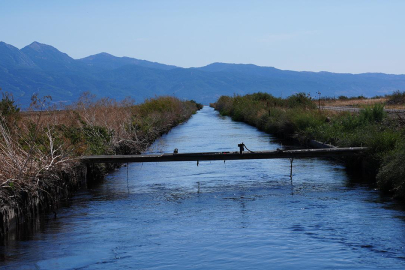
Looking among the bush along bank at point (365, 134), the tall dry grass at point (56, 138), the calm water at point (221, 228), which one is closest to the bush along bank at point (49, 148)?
the tall dry grass at point (56, 138)

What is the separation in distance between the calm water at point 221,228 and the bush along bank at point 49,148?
743mm

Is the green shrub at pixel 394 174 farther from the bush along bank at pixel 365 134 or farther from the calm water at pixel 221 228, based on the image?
the calm water at pixel 221 228

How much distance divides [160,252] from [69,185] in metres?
7.60

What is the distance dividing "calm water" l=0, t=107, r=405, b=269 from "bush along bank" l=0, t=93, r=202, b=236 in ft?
2.44

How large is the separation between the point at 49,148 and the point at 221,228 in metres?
6.61

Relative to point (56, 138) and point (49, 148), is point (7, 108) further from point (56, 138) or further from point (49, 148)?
point (49, 148)

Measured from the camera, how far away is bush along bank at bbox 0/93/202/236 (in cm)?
1408

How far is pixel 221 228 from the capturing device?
13.8 m

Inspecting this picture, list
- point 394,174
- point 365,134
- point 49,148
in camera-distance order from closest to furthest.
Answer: point 394,174 → point 49,148 → point 365,134

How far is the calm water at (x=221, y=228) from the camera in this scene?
37.3 feet

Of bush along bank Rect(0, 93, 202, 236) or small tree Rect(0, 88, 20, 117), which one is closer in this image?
bush along bank Rect(0, 93, 202, 236)

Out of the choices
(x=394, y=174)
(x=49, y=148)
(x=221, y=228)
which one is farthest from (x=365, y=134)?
Result: (x=49, y=148)

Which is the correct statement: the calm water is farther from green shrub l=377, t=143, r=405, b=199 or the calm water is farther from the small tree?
the small tree

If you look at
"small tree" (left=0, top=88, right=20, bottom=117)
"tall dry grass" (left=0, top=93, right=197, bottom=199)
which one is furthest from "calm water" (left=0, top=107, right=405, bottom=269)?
"small tree" (left=0, top=88, right=20, bottom=117)
